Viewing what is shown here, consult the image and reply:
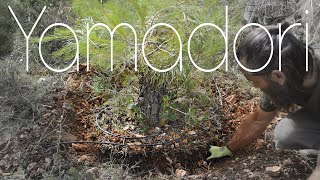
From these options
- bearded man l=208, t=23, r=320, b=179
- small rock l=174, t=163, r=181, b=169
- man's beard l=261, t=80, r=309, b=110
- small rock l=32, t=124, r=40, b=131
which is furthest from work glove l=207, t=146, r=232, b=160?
small rock l=32, t=124, r=40, b=131

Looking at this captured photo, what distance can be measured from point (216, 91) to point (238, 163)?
25.0 inches

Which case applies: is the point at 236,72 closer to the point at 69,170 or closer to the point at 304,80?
the point at 304,80

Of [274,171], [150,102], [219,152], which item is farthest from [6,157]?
[274,171]

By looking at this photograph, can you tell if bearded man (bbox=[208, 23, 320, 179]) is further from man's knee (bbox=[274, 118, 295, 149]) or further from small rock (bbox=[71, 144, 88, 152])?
small rock (bbox=[71, 144, 88, 152])

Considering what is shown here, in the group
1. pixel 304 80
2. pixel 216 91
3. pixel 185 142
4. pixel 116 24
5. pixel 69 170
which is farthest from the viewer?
pixel 216 91

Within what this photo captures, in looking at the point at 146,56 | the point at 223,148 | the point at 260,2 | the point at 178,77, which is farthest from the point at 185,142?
the point at 260,2

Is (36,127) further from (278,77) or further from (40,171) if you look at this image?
(278,77)

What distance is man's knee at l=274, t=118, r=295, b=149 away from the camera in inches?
76.7

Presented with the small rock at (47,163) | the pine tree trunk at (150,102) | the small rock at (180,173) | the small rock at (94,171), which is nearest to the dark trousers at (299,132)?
the small rock at (180,173)

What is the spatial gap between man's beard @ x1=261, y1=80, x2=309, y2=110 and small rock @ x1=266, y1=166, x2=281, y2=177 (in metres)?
0.32

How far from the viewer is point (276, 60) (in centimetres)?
146

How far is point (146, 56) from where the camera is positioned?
5.98 feet

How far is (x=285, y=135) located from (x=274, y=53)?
64cm

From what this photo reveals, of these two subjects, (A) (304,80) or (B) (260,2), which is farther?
(B) (260,2)
